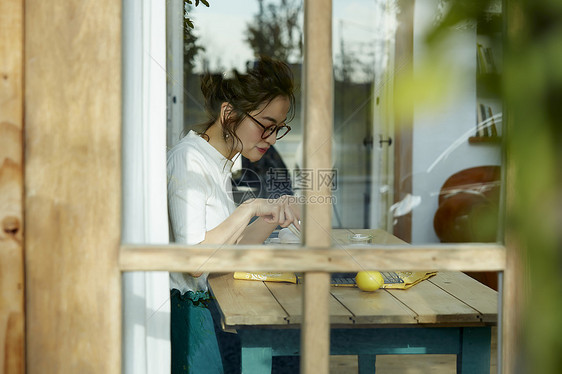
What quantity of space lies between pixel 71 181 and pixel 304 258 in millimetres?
310

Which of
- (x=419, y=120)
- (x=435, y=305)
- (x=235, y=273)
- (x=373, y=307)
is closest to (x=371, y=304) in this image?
(x=373, y=307)

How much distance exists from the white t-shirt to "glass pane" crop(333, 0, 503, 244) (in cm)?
34

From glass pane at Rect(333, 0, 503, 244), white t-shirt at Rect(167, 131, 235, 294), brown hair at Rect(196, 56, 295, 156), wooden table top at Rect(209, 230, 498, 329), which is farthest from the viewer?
brown hair at Rect(196, 56, 295, 156)

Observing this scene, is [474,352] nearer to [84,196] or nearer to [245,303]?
[245,303]

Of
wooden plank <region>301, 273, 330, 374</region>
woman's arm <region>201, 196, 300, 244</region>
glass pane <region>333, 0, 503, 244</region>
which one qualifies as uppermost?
glass pane <region>333, 0, 503, 244</region>

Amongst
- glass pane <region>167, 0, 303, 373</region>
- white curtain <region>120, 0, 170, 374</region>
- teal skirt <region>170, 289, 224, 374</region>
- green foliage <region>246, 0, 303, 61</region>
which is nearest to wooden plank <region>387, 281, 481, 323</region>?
glass pane <region>167, 0, 303, 373</region>

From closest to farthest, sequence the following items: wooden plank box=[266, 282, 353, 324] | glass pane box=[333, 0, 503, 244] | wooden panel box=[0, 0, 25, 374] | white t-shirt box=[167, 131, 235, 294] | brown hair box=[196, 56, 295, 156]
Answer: glass pane box=[333, 0, 503, 244], wooden panel box=[0, 0, 25, 374], wooden plank box=[266, 282, 353, 324], white t-shirt box=[167, 131, 235, 294], brown hair box=[196, 56, 295, 156]

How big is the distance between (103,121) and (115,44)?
10cm

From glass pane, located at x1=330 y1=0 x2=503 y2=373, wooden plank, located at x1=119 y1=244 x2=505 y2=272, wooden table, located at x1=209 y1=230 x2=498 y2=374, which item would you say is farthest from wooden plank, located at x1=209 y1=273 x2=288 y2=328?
wooden plank, located at x1=119 y1=244 x2=505 y2=272

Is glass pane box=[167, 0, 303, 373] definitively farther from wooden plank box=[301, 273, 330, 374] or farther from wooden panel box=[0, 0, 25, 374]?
wooden panel box=[0, 0, 25, 374]

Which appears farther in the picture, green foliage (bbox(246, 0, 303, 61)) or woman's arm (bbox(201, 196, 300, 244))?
green foliage (bbox(246, 0, 303, 61))

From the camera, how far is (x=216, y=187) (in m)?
1.68

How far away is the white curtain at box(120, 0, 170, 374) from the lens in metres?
0.88

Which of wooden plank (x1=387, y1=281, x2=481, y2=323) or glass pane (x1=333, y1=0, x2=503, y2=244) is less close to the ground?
glass pane (x1=333, y1=0, x2=503, y2=244)
